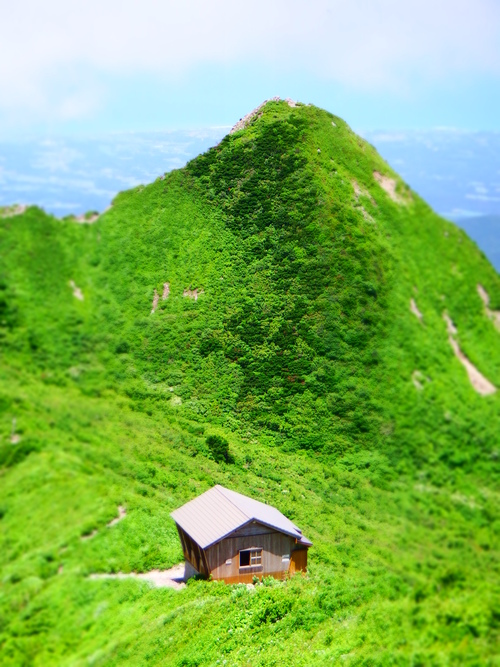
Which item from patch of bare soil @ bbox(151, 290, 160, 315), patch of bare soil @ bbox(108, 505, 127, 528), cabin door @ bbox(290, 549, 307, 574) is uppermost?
patch of bare soil @ bbox(151, 290, 160, 315)

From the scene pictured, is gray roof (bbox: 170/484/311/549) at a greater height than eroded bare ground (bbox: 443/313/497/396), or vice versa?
eroded bare ground (bbox: 443/313/497/396)

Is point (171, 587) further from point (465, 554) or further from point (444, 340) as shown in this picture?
point (444, 340)

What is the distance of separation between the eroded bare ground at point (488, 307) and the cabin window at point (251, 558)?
29.2 meters

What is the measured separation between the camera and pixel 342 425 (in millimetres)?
42531

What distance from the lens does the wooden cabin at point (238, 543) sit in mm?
26281

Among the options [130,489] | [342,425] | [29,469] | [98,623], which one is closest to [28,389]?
[29,469]

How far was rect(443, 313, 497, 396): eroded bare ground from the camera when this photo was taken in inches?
1729

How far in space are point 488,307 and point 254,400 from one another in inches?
770

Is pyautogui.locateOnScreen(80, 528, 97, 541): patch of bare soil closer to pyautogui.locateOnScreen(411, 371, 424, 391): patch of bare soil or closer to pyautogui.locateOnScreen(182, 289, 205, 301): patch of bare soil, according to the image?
pyautogui.locateOnScreen(182, 289, 205, 301): patch of bare soil

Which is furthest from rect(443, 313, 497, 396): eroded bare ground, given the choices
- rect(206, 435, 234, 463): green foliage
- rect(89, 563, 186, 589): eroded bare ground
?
rect(89, 563, 186, 589): eroded bare ground

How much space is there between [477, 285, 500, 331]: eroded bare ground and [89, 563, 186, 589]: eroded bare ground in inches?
1223

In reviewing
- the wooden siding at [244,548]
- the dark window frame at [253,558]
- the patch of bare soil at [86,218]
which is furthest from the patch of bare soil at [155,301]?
Result: the dark window frame at [253,558]

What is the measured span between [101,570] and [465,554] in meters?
17.2

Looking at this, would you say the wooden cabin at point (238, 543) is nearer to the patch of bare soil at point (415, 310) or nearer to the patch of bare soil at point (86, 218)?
the patch of bare soil at point (415, 310)
